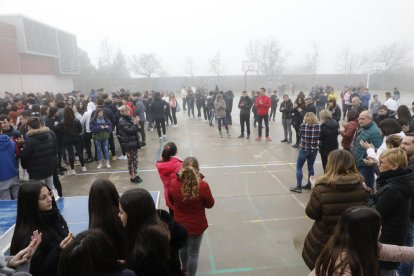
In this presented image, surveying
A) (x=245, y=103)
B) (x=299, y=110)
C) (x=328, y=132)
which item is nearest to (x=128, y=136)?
(x=328, y=132)

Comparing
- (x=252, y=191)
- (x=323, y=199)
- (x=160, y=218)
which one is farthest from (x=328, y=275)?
(x=252, y=191)

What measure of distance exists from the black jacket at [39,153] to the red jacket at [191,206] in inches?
123

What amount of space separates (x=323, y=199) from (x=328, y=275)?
3.18ft

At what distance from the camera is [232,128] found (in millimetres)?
14227

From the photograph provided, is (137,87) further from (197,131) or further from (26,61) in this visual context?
(197,131)

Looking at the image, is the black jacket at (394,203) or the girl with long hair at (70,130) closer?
the black jacket at (394,203)

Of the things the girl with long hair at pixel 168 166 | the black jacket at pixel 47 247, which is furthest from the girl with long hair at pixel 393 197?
the black jacket at pixel 47 247

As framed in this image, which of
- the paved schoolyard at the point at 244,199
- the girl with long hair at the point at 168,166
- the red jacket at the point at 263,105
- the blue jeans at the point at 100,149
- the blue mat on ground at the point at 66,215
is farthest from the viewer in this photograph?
the red jacket at the point at 263,105

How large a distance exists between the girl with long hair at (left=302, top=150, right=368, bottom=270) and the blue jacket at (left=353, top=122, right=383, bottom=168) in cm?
248

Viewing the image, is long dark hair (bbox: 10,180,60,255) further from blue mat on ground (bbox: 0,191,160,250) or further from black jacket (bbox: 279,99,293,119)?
black jacket (bbox: 279,99,293,119)

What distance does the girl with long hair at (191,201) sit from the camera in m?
3.10

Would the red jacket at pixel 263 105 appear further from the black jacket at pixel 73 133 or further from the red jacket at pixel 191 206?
the red jacket at pixel 191 206

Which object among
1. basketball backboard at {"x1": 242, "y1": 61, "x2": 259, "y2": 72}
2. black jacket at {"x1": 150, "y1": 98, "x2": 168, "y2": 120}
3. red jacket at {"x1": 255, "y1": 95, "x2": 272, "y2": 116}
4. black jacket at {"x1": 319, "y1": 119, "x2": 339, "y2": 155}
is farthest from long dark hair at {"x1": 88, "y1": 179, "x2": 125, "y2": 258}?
basketball backboard at {"x1": 242, "y1": 61, "x2": 259, "y2": 72}

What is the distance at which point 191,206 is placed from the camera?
3.22 meters
